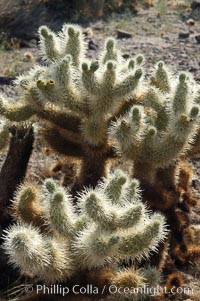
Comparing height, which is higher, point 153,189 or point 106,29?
point 106,29

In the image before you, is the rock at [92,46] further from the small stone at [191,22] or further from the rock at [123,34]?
the small stone at [191,22]

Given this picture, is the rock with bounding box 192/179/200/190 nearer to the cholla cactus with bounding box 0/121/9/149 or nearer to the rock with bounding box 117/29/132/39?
the cholla cactus with bounding box 0/121/9/149

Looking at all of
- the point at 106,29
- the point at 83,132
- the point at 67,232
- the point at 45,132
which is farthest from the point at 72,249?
the point at 106,29

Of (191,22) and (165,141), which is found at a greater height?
(191,22)

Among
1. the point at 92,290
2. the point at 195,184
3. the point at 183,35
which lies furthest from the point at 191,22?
the point at 92,290

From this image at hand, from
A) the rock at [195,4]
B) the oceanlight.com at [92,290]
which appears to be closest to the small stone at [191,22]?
the rock at [195,4]

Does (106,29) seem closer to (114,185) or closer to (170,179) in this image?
(170,179)

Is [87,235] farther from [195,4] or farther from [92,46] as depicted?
[195,4]
